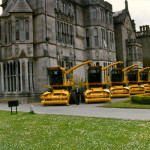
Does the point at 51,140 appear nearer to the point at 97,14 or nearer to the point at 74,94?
the point at 74,94

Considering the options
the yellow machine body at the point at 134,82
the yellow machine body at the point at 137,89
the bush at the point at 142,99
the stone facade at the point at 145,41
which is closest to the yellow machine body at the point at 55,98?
the bush at the point at 142,99

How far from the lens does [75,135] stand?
7.61 metres

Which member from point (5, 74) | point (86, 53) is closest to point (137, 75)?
point (86, 53)

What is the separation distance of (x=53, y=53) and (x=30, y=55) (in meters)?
2.44

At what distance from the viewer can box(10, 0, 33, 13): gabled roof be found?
22875 millimetres

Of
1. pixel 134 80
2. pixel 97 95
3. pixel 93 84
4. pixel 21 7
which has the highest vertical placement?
pixel 21 7

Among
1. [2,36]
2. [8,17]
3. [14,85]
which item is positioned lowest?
[14,85]

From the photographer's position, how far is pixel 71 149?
20.0 ft

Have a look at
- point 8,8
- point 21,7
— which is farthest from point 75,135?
point 8,8

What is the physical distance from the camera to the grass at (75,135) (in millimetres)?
6391

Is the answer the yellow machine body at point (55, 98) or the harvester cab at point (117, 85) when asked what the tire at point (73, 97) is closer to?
the yellow machine body at point (55, 98)

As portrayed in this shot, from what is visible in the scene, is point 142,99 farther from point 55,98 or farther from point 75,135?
point 75,135

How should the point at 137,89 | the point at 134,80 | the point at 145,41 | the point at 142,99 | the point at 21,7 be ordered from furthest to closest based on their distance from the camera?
1. the point at 145,41
2. the point at 134,80
3. the point at 137,89
4. the point at 21,7
5. the point at 142,99

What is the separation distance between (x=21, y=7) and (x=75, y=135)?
18547 mm
